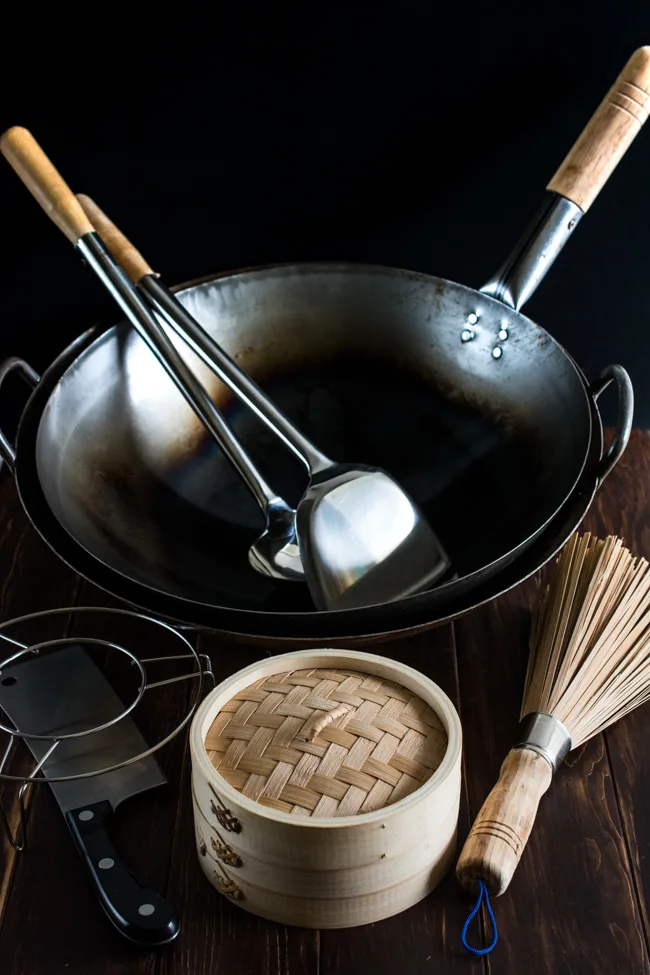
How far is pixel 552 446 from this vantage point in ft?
2.88

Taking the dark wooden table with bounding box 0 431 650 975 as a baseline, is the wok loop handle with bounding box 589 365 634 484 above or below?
above

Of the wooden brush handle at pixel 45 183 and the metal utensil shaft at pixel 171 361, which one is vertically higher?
the wooden brush handle at pixel 45 183

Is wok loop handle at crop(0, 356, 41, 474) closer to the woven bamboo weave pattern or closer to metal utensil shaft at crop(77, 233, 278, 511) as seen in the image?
metal utensil shaft at crop(77, 233, 278, 511)

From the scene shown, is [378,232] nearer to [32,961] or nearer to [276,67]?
[276,67]

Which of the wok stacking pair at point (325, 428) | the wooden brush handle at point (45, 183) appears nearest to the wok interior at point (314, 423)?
the wok stacking pair at point (325, 428)

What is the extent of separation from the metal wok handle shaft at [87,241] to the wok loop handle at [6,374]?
0.11 m

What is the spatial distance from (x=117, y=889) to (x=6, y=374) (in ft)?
1.60

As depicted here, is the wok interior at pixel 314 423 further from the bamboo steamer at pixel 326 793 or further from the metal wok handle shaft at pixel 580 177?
the bamboo steamer at pixel 326 793

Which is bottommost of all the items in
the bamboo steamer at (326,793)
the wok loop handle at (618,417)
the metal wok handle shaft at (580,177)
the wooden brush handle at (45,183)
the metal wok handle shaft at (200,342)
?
the bamboo steamer at (326,793)

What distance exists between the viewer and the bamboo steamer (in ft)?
1.88

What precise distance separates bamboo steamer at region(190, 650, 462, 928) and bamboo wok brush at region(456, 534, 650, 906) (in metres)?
0.04

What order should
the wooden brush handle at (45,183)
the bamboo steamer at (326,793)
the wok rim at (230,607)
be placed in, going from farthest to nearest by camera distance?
the wooden brush handle at (45,183)
the wok rim at (230,607)
the bamboo steamer at (326,793)

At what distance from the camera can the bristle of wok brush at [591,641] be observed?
738 millimetres

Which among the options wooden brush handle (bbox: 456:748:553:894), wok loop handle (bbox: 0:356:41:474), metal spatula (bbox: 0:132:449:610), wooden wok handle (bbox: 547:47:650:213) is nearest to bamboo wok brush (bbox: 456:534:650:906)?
wooden brush handle (bbox: 456:748:553:894)
